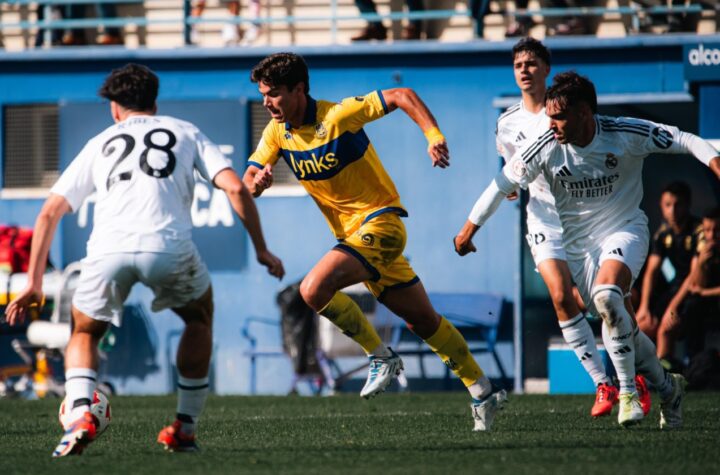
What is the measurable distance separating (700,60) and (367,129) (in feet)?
13.5

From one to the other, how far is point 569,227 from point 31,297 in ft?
11.7

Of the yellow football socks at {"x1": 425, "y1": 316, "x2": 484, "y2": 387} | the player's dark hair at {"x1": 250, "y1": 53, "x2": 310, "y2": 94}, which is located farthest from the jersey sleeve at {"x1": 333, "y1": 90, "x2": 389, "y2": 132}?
the yellow football socks at {"x1": 425, "y1": 316, "x2": 484, "y2": 387}

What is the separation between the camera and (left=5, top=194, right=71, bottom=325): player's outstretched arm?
21.4ft

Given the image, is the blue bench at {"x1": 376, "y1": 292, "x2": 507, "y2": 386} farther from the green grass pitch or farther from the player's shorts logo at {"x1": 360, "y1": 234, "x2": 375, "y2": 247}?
the player's shorts logo at {"x1": 360, "y1": 234, "x2": 375, "y2": 247}

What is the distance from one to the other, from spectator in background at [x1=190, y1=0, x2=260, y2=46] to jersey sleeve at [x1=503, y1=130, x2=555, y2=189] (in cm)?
955

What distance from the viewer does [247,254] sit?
52.5 feet

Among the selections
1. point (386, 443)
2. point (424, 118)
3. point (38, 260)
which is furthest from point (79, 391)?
point (424, 118)

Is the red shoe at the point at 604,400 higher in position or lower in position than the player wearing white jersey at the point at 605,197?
lower

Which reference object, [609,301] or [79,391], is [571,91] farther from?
[79,391]

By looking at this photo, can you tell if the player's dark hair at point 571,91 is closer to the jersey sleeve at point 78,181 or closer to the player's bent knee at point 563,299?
the player's bent knee at point 563,299

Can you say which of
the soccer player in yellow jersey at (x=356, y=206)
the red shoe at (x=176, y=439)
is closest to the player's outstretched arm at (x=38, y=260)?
the red shoe at (x=176, y=439)

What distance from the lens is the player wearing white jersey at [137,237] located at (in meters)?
6.55

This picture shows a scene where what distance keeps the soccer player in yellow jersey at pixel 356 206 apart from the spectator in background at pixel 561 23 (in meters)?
7.96

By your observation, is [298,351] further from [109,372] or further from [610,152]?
[610,152]
